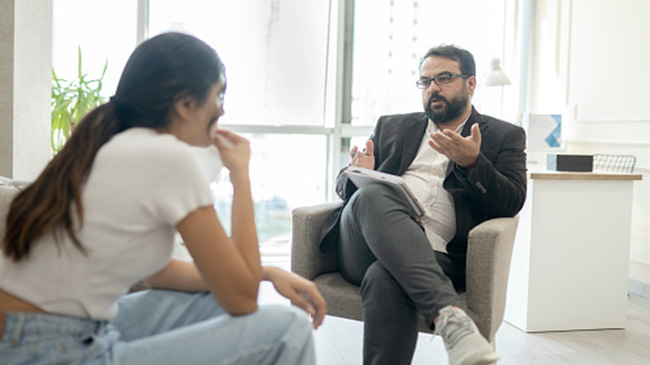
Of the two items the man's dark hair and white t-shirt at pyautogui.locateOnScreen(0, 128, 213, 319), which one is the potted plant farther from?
white t-shirt at pyautogui.locateOnScreen(0, 128, 213, 319)

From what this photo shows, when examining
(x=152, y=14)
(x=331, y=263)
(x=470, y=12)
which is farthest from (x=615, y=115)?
(x=152, y=14)

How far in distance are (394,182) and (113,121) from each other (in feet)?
3.46

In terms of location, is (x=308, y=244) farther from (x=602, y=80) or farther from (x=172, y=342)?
(x=602, y=80)

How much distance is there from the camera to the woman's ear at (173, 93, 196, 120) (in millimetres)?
1103

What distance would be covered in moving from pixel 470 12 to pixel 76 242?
4384mm

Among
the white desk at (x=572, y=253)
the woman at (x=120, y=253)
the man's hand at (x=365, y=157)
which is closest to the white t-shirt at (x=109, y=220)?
the woman at (x=120, y=253)

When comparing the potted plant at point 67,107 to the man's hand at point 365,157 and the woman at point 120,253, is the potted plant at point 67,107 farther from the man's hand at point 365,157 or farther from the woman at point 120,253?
the woman at point 120,253

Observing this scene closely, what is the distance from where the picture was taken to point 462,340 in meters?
1.59

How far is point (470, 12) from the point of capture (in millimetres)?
4852

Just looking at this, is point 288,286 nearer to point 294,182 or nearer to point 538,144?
point 538,144

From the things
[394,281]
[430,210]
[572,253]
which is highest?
[430,210]

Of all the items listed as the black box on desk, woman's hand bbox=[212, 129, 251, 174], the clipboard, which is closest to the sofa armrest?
the clipboard

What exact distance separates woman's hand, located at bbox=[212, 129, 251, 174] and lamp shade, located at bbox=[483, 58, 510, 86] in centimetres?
310

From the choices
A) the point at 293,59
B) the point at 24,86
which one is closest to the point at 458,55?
the point at 24,86
